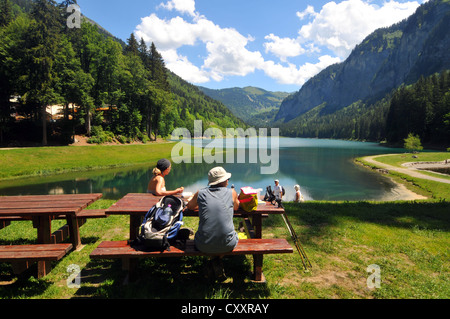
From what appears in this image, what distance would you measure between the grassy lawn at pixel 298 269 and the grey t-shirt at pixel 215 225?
38.0 inches

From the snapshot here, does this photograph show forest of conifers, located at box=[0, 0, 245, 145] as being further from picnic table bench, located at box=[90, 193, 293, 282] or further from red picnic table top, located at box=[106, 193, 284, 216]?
picnic table bench, located at box=[90, 193, 293, 282]

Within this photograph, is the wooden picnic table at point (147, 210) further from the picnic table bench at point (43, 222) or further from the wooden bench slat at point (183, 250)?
the picnic table bench at point (43, 222)

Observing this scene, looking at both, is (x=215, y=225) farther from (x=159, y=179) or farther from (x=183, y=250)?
(x=159, y=179)

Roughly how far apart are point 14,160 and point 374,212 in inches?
1456

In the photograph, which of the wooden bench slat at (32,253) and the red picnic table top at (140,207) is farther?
the red picnic table top at (140,207)

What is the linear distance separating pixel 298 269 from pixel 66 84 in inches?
1865

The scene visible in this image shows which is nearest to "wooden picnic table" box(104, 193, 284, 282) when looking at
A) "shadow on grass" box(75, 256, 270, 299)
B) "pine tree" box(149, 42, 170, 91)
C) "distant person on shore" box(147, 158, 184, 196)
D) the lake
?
"distant person on shore" box(147, 158, 184, 196)

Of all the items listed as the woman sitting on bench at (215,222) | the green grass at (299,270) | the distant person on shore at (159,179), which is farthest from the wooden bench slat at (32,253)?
the woman sitting on bench at (215,222)

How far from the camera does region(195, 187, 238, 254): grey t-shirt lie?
4289 mm

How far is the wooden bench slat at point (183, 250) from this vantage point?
14.1 feet

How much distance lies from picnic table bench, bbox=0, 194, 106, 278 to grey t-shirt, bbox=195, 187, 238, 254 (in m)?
2.96

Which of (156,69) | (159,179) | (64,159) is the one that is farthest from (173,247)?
(156,69)
